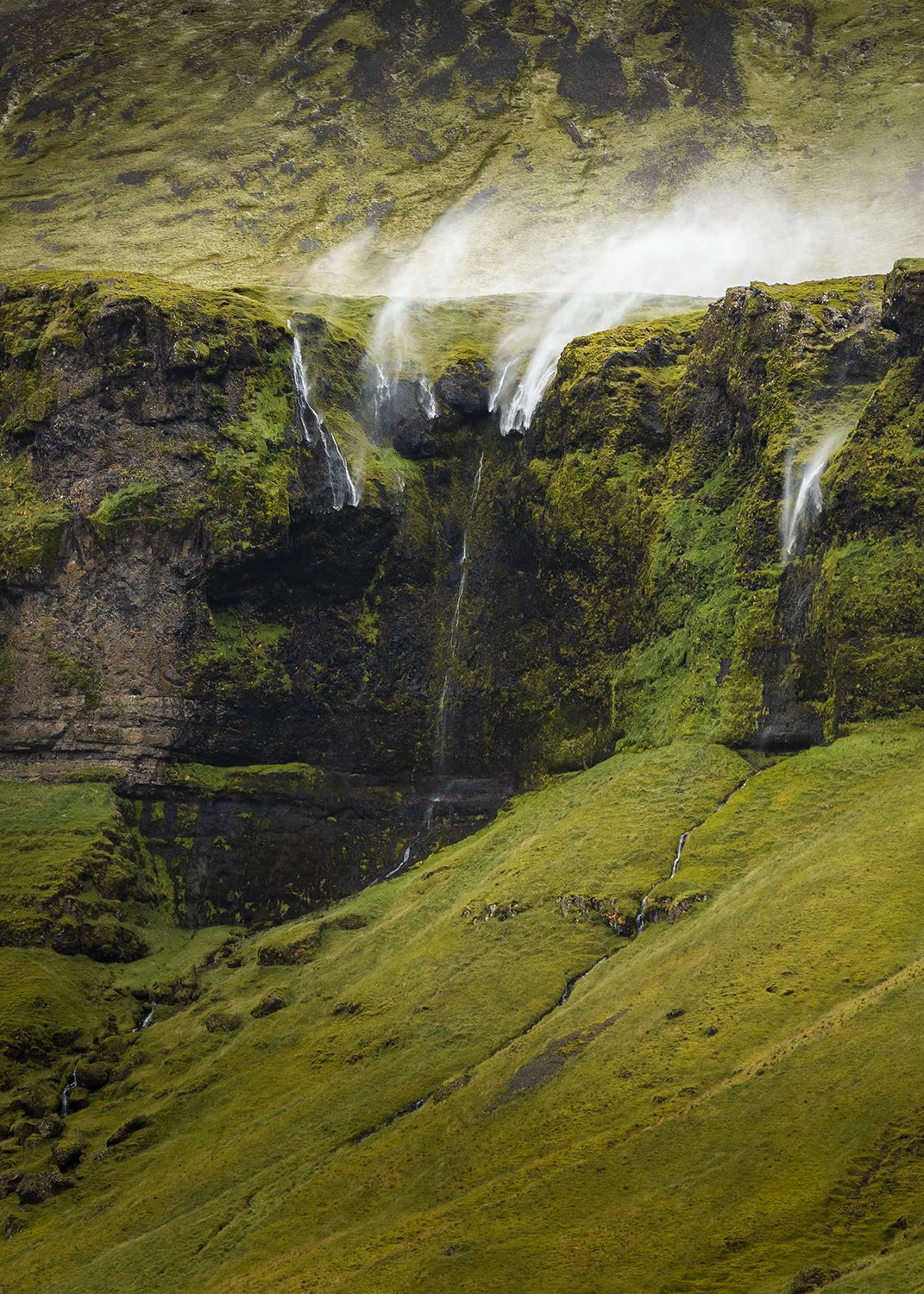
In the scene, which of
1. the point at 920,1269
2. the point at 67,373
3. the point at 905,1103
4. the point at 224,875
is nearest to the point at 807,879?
the point at 905,1103

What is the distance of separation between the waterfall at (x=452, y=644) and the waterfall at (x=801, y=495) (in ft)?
116

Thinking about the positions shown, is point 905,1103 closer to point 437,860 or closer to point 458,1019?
point 458,1019

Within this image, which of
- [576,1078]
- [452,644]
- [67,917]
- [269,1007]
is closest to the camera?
[576,1078]

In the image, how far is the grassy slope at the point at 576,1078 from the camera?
56.8m

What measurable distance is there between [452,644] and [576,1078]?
218ft

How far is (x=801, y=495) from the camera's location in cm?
11262

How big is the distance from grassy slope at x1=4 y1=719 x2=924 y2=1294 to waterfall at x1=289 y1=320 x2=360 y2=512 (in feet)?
134

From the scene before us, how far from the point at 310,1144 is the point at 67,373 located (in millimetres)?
87816

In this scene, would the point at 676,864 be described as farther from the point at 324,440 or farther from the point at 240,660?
the point at 324,440

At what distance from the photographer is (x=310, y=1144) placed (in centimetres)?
7662

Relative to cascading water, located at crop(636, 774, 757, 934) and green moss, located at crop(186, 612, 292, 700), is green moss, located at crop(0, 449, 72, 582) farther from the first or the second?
cascading water, located at crop(636, 774, 757, 934)

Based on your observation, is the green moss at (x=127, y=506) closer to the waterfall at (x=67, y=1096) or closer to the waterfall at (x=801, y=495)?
the waterfall at (x=67, y=1096)

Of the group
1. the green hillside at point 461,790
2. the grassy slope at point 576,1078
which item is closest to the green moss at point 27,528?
the green hillside at point 461,790

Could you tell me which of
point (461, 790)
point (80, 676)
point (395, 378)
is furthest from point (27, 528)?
point (461, 790)
